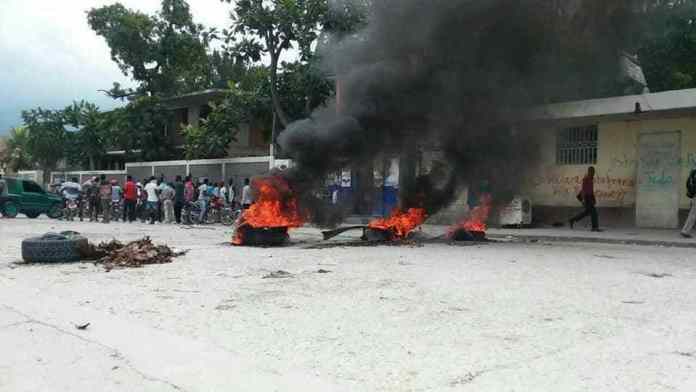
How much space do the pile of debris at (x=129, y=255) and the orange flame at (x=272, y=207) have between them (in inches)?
73.5

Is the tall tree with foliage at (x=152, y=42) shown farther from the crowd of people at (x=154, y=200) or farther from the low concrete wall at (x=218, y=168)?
the crowd of people at (x=154, y=200)

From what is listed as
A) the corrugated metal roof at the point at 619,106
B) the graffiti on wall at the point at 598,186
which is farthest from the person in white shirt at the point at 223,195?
the corrugated metal roof at the point at 619,106

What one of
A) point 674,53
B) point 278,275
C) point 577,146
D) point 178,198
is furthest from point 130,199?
point 674,53

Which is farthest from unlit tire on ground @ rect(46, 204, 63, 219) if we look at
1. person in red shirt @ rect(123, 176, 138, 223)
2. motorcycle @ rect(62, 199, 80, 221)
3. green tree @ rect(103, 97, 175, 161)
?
green tree @ rect(103, 97, 175, 161)

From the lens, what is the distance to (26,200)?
20031 millimetres

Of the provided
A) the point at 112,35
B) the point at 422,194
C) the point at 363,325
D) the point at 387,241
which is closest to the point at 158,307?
the point at 363,325

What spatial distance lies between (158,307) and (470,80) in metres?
8.06

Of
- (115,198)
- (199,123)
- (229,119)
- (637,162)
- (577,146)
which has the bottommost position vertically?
(115,198)

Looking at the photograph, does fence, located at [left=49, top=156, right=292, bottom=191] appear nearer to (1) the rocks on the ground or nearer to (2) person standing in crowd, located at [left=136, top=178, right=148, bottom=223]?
(2) person standing in crowd, located at [left=136, top=178, right=148, bottom=223]

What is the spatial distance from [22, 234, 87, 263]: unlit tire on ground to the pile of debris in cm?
18

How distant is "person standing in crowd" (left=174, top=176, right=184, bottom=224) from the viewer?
59.0ft

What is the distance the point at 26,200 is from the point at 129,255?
1368 centimetres

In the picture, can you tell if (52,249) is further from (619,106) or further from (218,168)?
(218,168)

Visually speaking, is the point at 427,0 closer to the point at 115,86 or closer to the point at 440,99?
the point at 440,99
